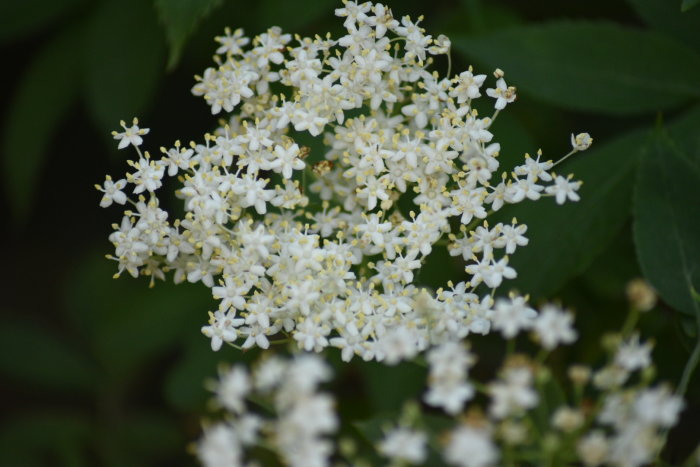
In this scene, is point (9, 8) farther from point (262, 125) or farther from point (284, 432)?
point (284, 432)

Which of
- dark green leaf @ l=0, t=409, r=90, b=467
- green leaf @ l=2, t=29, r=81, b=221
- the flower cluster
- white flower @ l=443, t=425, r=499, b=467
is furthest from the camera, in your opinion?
dark green leaf @ l=0, t=409, r=90, b=467

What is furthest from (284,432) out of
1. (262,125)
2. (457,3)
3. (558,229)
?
(457,3)

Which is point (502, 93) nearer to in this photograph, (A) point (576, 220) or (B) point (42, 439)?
(A) point (576, 220)

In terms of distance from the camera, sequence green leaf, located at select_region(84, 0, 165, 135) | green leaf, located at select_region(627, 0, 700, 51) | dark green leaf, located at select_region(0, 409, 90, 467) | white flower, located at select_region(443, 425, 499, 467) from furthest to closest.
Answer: dark green leaf, located at select_region(0, 409, 90, 467), green leaf, located at select_region(84, 0, 165, 135), green leaf, located at select_region(627, 0, 700, 51), white flower, located at select_region(443, 425, 499, 467)

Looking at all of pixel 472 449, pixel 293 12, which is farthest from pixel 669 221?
pixel 293 12

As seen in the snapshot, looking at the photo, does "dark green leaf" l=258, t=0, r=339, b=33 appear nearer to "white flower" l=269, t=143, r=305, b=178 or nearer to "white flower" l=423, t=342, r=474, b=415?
"white flower" l=269, t=143, r=305, b=178

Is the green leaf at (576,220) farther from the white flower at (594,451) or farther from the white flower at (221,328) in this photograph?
the white flower at (594,451)

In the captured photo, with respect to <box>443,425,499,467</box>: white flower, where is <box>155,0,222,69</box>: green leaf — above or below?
above

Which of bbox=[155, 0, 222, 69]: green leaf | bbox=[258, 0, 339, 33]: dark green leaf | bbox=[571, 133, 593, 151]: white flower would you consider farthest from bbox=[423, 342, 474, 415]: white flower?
bbox=[258, 0, 339, 33]: dark green leaf
